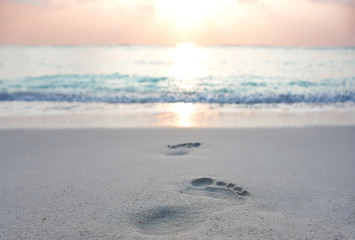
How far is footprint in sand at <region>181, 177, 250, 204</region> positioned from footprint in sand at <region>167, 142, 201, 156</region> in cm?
101

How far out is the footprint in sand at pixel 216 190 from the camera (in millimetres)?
2635

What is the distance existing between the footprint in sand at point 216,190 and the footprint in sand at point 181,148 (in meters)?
1.01

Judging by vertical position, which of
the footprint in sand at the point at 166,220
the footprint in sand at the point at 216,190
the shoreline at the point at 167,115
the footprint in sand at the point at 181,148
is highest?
the shoreline at the point at 167,115

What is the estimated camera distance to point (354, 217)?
2.26 m

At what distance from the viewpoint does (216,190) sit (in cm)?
277

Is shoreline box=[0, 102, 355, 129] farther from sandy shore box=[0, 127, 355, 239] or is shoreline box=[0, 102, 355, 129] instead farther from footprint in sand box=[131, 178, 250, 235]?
footprint in sand box=[131, 178, 250, 235]

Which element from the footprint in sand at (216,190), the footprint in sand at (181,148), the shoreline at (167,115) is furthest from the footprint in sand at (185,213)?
the shoreline at (167,115)

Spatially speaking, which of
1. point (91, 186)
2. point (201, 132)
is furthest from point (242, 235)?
point (201, 132)

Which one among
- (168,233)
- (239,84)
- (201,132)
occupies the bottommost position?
(168,233)

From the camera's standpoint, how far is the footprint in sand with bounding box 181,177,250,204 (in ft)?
8.64

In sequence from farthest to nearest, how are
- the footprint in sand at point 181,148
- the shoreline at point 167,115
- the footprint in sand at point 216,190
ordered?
the shoreline at point 167,115, the footprint in sand at point 181,148, the footprint in sand at point 216,190

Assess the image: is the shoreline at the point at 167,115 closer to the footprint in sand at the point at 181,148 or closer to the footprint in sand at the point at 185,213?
the footprint in sand at the point at 181,148

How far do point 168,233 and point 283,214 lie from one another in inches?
35.4

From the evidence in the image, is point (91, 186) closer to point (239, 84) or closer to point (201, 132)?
point (201, 132)
